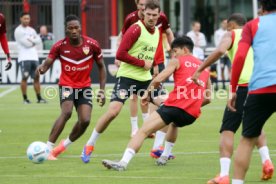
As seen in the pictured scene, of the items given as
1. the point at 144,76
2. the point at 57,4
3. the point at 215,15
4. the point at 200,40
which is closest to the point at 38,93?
the point at 200,40

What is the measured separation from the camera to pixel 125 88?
1455cm

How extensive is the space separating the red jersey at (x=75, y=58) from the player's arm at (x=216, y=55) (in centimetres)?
340

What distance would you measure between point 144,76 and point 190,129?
482 cm

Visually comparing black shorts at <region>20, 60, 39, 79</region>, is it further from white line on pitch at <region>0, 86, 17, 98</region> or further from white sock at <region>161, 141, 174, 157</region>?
white sock at <region>161, 141, 174, 157</region>

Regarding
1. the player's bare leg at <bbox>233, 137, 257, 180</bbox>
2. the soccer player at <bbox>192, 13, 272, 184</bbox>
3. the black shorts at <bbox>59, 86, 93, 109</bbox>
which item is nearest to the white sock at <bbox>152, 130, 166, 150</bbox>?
the black shorts at <bbox>59, 86, 93, 109</bbox>

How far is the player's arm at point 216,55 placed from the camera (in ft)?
35.3

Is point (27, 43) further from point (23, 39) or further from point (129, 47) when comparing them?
point (129, 47)

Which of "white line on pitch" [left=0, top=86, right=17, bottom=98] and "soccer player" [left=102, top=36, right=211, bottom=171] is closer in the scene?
"soccer player" [left=102, top=36, right=211, bottom=171]

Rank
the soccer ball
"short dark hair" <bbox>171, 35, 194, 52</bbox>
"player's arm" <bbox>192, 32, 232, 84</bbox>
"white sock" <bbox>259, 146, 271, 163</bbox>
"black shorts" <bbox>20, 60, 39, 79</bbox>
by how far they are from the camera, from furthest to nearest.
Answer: "black shorts" <bbox>20, 60, 39, 79</bbox>
the soccer ball
"short dark hair" <bbox>171, 35, 194, 52</bbox>
"white sock" <bbox>259, 146, 271, 163</bbox>
"player's arm" <bbox>192, 32, 232, 84</bbox>

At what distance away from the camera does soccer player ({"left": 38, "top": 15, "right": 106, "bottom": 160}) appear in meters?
14.4

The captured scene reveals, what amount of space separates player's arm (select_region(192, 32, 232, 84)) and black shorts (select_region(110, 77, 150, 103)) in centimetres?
319

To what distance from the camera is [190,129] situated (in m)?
19.4

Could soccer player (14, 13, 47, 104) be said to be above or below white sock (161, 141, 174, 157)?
below

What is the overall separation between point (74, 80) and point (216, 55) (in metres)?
4.15
